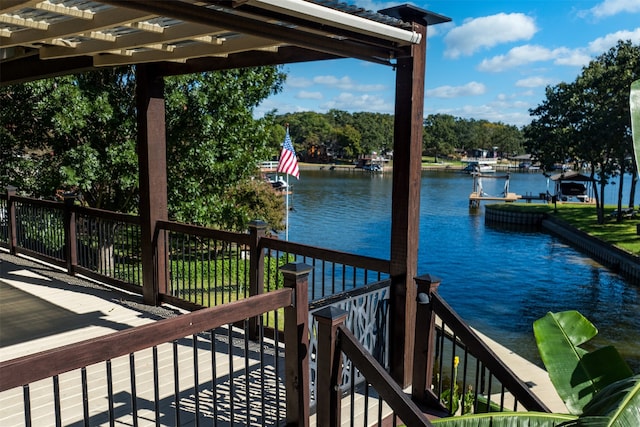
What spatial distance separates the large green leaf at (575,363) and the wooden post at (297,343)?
127 centimetres

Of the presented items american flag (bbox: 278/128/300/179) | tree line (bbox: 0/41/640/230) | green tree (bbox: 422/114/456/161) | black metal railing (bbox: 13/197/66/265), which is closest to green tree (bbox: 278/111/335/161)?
green tree (bbox: 422/114/456/161)

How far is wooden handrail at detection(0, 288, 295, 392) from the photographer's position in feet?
6.10

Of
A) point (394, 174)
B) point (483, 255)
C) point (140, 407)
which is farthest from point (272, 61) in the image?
point (483, 255)

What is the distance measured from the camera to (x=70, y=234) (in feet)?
21.6

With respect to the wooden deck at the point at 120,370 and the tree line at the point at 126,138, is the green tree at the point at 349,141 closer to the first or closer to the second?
the tree line at the point at 126,138

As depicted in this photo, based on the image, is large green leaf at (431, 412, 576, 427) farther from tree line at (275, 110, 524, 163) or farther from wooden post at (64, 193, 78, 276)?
tree line at (275, 110, 524, 163)

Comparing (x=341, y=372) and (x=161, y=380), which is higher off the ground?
(x=341, y=372)

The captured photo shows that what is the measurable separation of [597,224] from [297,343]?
29795 mm

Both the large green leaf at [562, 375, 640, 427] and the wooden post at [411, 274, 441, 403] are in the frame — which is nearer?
the large green leaf at [562, 375, 640, 427]

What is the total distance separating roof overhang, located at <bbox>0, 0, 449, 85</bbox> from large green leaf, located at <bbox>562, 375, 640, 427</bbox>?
239 centimetres

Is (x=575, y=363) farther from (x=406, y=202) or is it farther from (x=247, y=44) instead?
(x=247, y=44)

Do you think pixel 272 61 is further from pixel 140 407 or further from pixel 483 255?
pixel 483 255

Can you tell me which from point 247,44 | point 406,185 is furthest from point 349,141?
point 406,185

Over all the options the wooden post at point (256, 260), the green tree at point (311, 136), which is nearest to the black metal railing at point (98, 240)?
the wooden post at point (256, 260)
